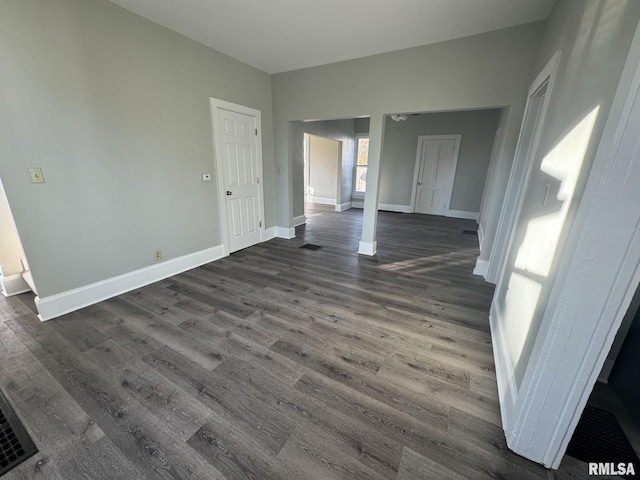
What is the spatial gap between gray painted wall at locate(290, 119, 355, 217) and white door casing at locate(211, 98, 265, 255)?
818 millimetres

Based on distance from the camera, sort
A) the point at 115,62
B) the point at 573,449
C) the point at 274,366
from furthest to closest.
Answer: the point at 115,62 < the point at 274,366 < the point at 573,449

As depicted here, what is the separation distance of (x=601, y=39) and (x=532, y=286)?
128 cm

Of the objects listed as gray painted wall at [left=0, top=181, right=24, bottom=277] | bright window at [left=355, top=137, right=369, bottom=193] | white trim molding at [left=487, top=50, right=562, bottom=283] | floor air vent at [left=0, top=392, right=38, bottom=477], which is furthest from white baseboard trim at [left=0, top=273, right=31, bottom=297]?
bright window at [left=355, top=137, right=369, bottom=193]

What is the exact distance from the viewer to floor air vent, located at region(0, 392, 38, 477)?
1236 millimetres

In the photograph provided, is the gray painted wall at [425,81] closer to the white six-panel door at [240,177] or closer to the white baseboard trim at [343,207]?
the white six-panel door at [240,177]

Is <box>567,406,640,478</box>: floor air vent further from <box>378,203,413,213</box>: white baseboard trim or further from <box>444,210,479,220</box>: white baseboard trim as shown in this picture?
<box>378,203,413,213</box>: white baseboard trim

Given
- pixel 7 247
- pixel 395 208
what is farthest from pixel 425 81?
pixel 7 247

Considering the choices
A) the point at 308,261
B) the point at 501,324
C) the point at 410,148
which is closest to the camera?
the point at 501,324

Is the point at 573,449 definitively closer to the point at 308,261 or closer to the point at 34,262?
the point at 308,261

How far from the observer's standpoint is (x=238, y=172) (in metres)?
3.99

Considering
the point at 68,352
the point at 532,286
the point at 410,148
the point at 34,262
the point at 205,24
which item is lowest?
the point at 68,352

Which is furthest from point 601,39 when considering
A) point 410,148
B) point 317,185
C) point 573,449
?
point 317,185

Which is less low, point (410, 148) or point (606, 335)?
point (410, 148)

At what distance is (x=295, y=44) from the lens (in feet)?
10.3
